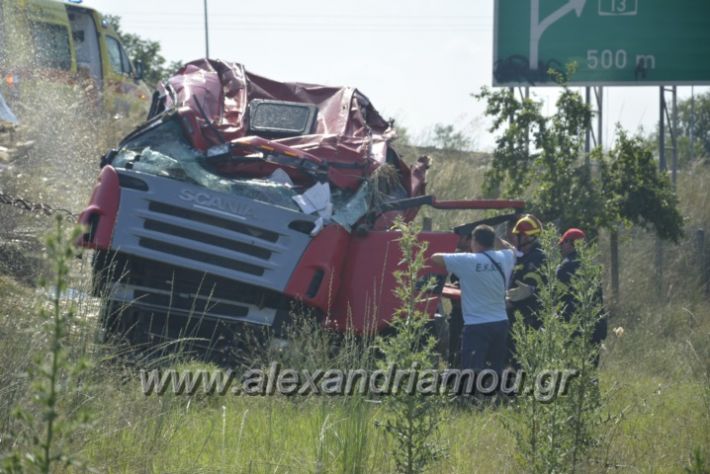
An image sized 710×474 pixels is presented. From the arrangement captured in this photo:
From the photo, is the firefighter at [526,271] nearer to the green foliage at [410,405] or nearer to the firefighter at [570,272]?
the firefighter at [570,272]

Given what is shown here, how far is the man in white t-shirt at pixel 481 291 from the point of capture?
350 inches

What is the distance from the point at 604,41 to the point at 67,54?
9.51 metres

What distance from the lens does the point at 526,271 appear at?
9.72 metres

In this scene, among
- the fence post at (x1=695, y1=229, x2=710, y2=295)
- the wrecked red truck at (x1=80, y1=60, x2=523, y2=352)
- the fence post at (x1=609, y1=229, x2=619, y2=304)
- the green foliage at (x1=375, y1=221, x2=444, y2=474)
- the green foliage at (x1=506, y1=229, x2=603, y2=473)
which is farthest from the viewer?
the fence post at (x1=695, y1=229, x2=710, y2=295)

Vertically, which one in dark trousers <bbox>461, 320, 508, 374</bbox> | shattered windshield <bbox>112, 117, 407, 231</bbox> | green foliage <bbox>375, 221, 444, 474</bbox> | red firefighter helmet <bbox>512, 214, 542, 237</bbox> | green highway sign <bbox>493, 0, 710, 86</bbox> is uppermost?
green highway sign <bbox>493, 0, 710, 86</bbox>

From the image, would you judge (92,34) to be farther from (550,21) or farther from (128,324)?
(128,324)

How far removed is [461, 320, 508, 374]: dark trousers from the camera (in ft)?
29.4

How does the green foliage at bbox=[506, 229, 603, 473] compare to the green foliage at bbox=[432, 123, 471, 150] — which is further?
the green foliage at bbox=[432, 123, 471, 150]

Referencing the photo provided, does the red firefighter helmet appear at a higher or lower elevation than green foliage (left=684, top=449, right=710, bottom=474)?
higher

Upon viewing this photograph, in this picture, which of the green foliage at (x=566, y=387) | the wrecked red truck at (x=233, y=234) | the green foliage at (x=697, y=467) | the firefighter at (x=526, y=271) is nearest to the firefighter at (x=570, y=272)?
the firefighter at (x=526, y=271)

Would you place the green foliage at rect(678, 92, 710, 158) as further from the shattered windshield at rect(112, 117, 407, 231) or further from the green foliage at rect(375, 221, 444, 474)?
the green foliage at rect(375, 221, 444, 474)

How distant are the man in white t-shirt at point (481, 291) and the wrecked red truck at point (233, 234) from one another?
320mm

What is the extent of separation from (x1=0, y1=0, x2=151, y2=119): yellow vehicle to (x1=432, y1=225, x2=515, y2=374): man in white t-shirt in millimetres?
9869

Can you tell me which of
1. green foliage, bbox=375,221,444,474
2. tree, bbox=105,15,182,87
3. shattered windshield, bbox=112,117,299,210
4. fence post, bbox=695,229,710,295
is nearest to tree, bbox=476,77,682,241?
fence post, bbox=695,229,710,295
